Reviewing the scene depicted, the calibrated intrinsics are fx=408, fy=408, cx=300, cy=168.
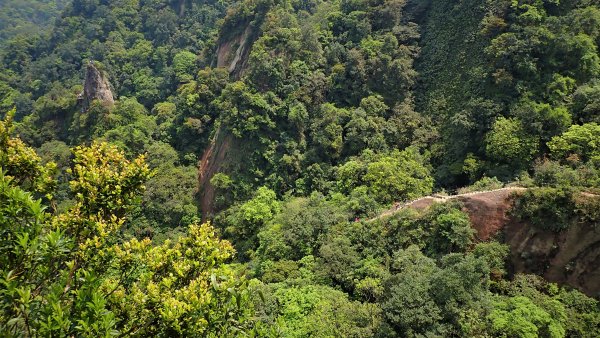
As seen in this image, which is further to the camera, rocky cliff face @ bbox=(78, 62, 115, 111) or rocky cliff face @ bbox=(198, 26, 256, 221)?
rocky cliff face @ bbox=(78, 62, 115, 111)

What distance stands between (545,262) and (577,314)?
2629mm

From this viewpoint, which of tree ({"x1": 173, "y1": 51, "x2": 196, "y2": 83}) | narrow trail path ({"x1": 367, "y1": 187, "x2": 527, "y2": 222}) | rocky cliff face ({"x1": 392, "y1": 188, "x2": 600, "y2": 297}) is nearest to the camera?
rocky cliff face ({"x1": 392, "y1": 188, "x2": 600, "y2": 297})

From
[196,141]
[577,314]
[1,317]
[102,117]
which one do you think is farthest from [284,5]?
[1,317]

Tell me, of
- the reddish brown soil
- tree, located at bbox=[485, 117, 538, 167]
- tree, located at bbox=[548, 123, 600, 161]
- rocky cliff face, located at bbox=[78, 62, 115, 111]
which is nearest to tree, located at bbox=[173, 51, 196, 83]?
rocky cliff face, located at bbox=[78, 62, 115, 111]

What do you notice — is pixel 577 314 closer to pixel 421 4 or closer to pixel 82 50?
pixel 421 4

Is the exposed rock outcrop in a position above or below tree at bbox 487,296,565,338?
above

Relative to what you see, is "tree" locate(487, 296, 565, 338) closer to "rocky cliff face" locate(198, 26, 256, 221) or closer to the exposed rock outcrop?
"rocky cliff face" locate(198, 26, 256, 221)

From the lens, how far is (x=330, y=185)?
29016mm

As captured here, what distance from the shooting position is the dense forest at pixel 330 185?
6.80m

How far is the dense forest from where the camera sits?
680cm

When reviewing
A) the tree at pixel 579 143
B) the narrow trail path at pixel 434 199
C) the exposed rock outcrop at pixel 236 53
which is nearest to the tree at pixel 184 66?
the exposed rock outcrop at pixel 236 53

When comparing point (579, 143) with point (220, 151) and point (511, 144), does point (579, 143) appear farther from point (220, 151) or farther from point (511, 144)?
point (220, 151)

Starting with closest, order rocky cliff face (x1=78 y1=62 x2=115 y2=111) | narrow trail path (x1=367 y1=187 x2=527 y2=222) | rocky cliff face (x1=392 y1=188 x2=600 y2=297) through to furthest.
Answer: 1. rocky cliff face (x1=392 y1=188 x2=600 y2=297)
2. narrow trail path (x1=367 y1=187 x2=527 y2=222)
3. rocky cliff face (x1=78 y1=62 x2=115 y2=111)

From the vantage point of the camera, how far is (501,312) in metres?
A: 15.1
